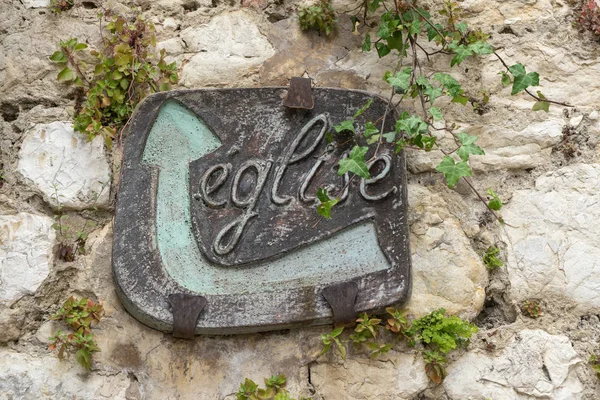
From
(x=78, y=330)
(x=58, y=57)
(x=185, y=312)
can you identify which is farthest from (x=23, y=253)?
(x=58, y=57)

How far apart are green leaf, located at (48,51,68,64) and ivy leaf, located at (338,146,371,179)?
0.96m

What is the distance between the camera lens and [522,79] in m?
1.97

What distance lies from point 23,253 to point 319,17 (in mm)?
1204

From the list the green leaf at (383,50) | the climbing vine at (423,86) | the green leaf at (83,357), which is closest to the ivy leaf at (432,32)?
the climbing vine at (423,86)

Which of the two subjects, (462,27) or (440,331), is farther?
(462,27)

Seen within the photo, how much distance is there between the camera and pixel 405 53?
2.08m

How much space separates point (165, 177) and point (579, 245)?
1.26 metres

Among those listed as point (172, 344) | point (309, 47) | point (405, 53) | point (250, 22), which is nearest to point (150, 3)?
point (250, 22)

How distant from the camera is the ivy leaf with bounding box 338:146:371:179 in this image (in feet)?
5.98

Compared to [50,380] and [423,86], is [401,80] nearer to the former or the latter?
[423,86]

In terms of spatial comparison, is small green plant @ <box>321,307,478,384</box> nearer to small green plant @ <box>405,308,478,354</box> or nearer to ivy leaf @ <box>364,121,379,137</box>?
small green plant @ <box>405,308,478,354</box>

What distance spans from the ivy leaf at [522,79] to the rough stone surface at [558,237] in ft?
0.94

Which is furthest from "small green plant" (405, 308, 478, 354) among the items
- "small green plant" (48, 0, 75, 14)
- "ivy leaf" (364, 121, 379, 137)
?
"small green plant" (48, 0, 75, 14)

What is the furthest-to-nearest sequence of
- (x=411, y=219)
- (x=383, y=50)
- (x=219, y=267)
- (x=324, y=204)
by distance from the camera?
(x=383, y=50) < (x=411, y=219) < (x=219, y=267) < (x=324, y=204)
